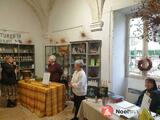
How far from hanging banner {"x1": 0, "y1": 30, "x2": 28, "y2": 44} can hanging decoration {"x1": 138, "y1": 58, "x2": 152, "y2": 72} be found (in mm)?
4888

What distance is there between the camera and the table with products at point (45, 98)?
508cm

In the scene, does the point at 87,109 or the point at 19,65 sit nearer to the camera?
the point at 87,109

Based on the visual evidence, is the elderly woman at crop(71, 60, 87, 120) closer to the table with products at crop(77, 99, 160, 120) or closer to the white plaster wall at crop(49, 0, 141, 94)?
the table with products at crop(77, 99, 160, 120)

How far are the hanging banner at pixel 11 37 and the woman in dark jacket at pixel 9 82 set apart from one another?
156 centimetres

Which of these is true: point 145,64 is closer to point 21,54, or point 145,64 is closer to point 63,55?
point 63,55

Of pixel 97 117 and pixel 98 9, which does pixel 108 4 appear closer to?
pixel 98 9

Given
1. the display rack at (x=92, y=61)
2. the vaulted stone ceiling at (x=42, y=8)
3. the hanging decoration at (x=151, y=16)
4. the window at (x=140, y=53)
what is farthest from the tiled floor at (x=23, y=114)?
the vaulted stone ceiling at (x=42, y=8)

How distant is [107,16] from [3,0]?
427cm

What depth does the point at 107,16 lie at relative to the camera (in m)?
5.48

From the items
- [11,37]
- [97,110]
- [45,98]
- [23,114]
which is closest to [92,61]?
[45,98]

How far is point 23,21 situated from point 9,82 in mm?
2961

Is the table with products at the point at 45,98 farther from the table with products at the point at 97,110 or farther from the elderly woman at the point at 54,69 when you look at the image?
the table with products at the point at 97,110

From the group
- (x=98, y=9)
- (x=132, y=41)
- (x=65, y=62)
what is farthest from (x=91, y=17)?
(x=65, y=62)

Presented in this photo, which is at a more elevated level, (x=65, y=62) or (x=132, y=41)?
(x=132, y=41)
